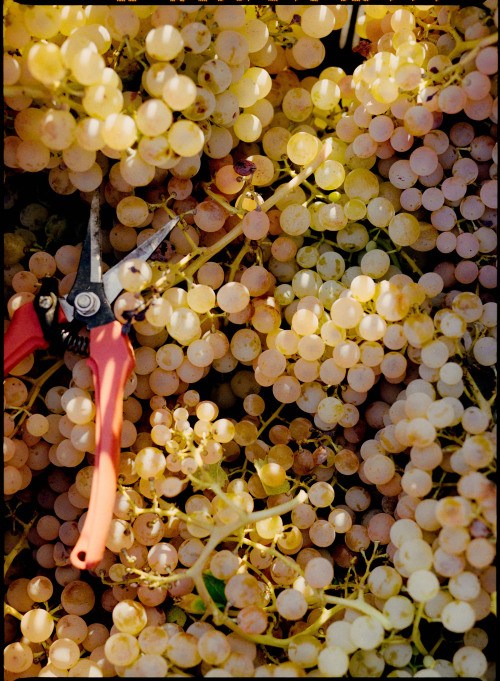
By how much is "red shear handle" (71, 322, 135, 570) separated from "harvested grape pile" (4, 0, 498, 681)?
0.03 m

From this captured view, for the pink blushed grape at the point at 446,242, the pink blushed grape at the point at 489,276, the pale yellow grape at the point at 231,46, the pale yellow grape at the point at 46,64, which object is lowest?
the pink blushed grape at the point at 489,276

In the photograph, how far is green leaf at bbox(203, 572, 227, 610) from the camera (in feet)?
2.82

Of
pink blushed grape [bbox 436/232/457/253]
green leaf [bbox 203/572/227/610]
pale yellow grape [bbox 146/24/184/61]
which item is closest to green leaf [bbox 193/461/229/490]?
green leaf [bbox 203/572/227/610]

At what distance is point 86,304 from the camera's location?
2.75 ft

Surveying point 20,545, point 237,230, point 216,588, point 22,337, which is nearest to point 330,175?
point 237,230

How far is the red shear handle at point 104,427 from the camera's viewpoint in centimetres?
80

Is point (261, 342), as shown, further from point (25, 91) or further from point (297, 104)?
point (25, 91)

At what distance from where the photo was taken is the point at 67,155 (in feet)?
2.75

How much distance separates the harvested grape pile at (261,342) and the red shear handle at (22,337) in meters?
0.04

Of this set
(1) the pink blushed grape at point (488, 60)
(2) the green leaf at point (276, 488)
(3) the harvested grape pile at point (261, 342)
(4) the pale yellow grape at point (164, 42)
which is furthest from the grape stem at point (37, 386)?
(1) the pink blushed grape at point (488, 60)

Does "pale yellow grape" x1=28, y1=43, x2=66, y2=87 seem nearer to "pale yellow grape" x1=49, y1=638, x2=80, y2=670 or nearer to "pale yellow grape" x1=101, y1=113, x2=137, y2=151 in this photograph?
"pale yellow grape" x1=101, y1=113, x2=137, y2=151

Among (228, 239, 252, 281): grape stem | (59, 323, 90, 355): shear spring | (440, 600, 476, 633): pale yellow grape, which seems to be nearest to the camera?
(440, 600, 476, 633): pale yellow grape

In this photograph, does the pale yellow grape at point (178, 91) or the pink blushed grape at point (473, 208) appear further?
the pink blushed grape at point (473, 208)

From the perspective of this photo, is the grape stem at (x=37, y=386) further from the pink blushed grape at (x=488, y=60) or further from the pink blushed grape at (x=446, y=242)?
the pink blushed grape at (x=488, y=60)
